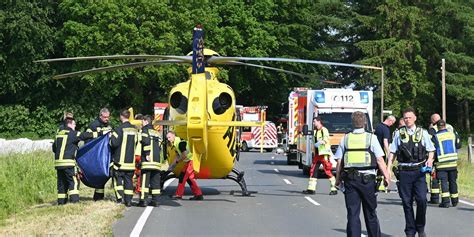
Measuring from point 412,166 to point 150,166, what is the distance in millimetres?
6003

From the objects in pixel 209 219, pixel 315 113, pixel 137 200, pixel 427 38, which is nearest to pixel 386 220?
pixel 209 219

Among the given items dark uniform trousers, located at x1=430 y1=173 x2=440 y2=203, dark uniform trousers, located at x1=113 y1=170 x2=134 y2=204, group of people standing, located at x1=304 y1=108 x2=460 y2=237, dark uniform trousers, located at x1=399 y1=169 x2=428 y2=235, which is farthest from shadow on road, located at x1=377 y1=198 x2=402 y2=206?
dark uniform trousers, located at x1=113 y1=170 x2=134 y2=204

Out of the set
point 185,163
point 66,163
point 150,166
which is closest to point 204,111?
point 150,166

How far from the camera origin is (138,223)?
13.0m

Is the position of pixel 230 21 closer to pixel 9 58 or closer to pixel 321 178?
pixel 9 58

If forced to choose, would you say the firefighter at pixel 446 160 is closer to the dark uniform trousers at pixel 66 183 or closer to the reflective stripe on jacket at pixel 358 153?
the reflective stripe on jacket at pixel 358 153

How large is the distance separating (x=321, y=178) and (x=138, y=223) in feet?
41.9

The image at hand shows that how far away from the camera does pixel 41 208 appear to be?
48.7 feet

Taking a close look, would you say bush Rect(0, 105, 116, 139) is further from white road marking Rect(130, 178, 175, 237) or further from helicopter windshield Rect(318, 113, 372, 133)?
white road marking Rect(130, 178, 175, 237)

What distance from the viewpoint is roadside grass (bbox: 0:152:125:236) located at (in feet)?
39.2

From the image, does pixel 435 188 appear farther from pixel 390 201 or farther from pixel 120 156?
pixel 120 156

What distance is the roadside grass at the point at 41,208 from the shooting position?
12.0 meters

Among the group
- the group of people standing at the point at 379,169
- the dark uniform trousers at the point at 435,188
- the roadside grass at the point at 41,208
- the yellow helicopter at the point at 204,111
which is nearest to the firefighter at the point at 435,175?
the dark uniform trousers at the point at 435,188

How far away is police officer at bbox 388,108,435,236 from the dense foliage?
39987mm
